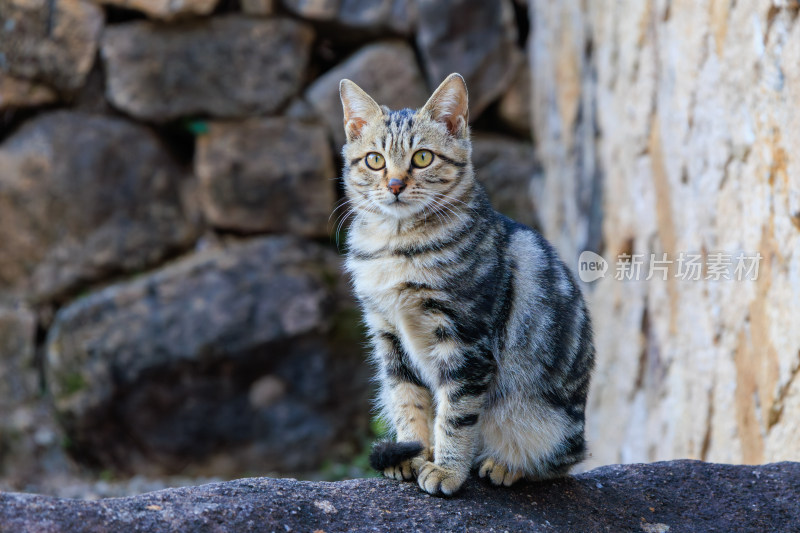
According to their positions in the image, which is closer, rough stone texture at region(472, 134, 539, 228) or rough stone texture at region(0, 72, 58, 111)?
rough stone texture at region(0, 72, 58, 111)

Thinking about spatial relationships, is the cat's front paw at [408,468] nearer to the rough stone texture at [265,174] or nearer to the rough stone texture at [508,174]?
the rough stone texture at [265,174]

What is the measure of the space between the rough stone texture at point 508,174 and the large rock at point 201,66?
4.96ft

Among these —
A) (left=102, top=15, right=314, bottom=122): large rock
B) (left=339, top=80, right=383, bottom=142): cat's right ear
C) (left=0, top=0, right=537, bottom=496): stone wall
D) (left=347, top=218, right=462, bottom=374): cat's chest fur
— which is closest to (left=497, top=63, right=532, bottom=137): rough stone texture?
(left=0, top=0, right=537, bottom=496): stone wall

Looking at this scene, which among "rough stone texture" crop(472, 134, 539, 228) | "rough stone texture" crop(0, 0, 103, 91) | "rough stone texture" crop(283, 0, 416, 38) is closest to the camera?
"rough stone texture" crop(0, 0, 103, 91)

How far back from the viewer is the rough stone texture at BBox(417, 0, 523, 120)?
5.53m

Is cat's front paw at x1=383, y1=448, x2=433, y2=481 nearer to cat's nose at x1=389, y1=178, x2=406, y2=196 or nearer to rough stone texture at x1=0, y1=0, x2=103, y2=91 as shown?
cat's nose at x1=389, y1=178, x2=406, y2=196

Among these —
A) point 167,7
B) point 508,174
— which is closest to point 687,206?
point 508,174

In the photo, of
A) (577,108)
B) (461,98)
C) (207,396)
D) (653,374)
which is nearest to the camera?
(461,98)

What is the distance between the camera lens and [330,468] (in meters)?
5.42

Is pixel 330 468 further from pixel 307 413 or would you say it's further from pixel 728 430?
pixel 728 430

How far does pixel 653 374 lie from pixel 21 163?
408 cm

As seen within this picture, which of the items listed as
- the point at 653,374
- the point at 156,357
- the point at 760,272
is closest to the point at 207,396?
the point at 156,357

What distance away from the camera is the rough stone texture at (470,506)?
1772 mm

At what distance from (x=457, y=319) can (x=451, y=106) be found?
76 cm
